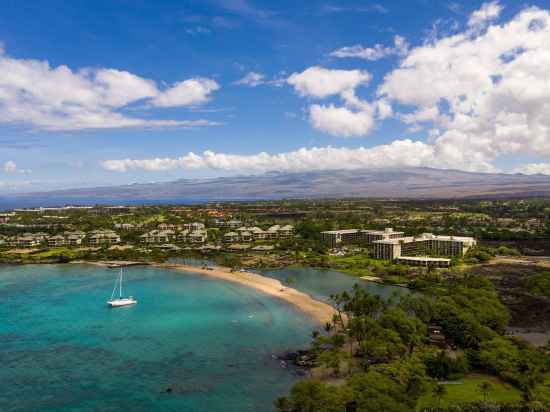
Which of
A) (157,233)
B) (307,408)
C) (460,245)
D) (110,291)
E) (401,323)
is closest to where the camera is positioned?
(307,408)

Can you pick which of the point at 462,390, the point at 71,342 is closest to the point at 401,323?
the point at 462,390

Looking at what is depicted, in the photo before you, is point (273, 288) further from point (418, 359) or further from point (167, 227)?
point (167, 227)

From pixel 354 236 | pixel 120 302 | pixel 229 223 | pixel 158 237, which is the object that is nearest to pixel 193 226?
pixel 229 223

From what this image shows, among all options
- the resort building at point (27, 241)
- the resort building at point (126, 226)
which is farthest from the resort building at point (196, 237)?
the resort building at point (27, 241)

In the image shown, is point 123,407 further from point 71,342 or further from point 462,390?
point 462,390

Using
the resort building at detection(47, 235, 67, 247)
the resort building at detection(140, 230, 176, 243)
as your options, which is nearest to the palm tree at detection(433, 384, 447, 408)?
the resort building at detection(140, 230, 176, 243)

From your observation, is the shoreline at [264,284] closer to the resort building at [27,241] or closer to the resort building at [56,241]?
the resort building at [56,241]
